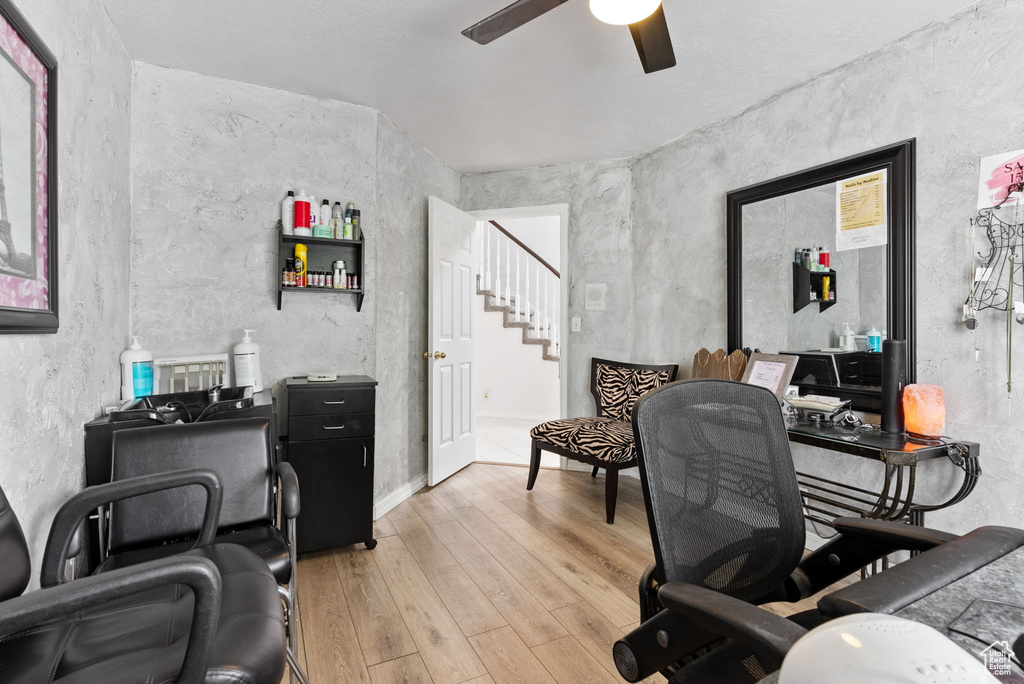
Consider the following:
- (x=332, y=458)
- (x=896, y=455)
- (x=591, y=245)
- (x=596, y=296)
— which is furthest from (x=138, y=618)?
(x=591, y=245)

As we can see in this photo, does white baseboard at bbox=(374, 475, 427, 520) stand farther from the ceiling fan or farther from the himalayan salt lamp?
the himalayan salt lamp

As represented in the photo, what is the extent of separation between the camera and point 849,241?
2.41 metres

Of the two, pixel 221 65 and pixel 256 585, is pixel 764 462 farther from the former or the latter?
pixel 221 65

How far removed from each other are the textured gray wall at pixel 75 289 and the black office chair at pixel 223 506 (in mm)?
208

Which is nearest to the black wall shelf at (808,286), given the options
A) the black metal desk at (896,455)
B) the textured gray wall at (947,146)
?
the textured gray wall at (947,146)

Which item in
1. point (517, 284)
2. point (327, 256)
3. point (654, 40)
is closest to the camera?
point (654, 40)

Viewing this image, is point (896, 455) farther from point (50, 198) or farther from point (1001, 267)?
point (50, 198)

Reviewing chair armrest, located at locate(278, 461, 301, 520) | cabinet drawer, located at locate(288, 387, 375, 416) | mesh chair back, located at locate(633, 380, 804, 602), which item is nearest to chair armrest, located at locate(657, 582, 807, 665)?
mesh chair back, located at locate(633, 380, 804, 602)

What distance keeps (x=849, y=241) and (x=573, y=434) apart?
1.85 meters

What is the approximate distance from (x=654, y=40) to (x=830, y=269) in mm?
1504

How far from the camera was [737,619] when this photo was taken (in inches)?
29.5

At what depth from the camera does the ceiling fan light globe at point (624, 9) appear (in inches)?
59.6

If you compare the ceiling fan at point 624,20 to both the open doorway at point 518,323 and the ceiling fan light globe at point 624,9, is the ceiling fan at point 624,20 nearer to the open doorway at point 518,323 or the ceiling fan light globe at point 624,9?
the ceiling fan light globe at point 624,9

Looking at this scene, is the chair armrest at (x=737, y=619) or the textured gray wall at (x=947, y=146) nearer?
the chair armrest at (x=737, y=619)
